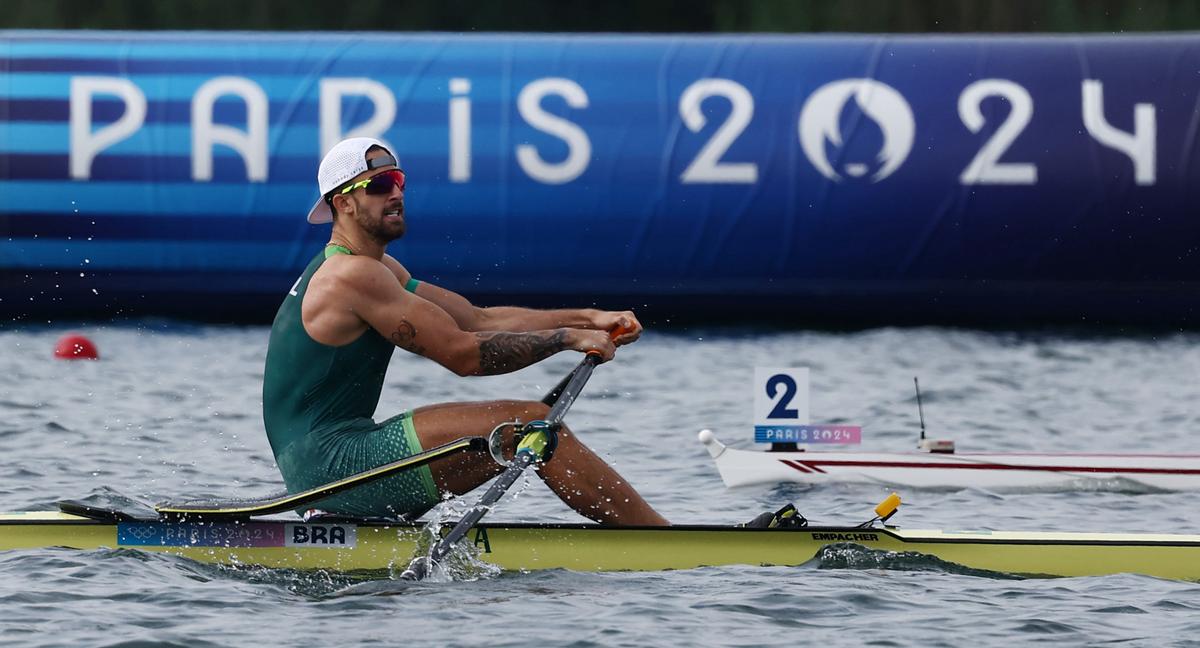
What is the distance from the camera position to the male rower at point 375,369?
7246mm

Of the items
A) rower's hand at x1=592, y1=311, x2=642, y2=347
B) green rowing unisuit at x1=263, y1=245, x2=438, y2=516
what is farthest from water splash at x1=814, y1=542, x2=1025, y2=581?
green rowing unisuit at x1=263, y1=245, x2=438, y2=516

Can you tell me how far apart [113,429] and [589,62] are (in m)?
5.88

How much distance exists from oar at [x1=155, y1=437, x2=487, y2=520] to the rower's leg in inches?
3.5

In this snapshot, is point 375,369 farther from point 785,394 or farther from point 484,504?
point 785,394

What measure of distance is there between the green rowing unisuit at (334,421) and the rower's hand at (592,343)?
0.67 m

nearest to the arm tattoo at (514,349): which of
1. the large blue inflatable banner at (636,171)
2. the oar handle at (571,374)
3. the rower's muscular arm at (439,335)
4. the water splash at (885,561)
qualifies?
the rower's muscular arm at (439,335)

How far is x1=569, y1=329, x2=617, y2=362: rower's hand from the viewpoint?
23.8 ft

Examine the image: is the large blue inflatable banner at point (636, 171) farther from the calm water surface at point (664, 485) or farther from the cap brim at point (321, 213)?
the cap brim at point (321, 213)

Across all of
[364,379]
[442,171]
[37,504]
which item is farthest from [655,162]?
[364,379]

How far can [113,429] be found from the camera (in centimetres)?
1153

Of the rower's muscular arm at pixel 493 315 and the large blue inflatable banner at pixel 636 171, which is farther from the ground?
the large blue inflatable banner at pixel 636 171

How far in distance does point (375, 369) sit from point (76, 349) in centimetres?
758

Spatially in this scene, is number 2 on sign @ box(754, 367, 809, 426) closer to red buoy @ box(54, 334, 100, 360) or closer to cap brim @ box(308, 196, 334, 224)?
cap brim @ box(308, 196, 334, 224)

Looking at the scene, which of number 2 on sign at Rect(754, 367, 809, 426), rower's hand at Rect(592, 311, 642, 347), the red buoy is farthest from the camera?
the red buoy
